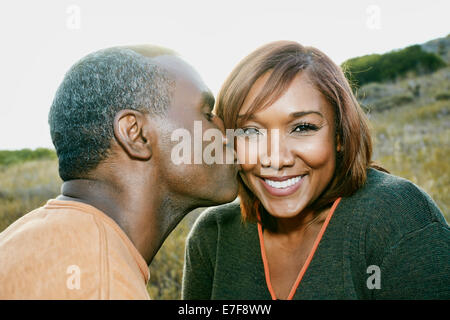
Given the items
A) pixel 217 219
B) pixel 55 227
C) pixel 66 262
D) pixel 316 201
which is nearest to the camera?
pixel 66 262

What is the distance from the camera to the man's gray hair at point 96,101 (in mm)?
1841

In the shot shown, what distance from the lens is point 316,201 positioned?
257 centimetres

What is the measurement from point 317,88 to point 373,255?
3.05 ft

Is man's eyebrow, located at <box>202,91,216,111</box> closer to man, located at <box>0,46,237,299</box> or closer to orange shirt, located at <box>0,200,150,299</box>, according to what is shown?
man, located at <box>0,46,237,299</box>

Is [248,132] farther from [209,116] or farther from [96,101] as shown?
[96,101]

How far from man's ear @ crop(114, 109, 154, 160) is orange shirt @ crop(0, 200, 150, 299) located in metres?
0.39

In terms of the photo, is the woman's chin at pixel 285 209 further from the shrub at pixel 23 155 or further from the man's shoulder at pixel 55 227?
the shrub at pixel 23 155

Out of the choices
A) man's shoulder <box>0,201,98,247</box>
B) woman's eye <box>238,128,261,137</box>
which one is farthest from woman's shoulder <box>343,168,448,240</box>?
man's shoulder <box>0,201,98,247</box>

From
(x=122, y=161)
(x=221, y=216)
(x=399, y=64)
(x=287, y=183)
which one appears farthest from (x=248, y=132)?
(x=399, y=64)

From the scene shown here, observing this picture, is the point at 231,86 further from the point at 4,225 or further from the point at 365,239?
the point at 4,225

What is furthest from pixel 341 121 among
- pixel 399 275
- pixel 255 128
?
pixel 399 275

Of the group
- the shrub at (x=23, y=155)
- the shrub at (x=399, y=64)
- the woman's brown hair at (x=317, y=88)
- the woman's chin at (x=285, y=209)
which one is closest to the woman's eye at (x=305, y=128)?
the woman's brown hair at (x=317, y=88)

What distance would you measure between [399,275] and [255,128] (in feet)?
3.44

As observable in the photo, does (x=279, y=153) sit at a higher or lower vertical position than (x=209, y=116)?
lower
